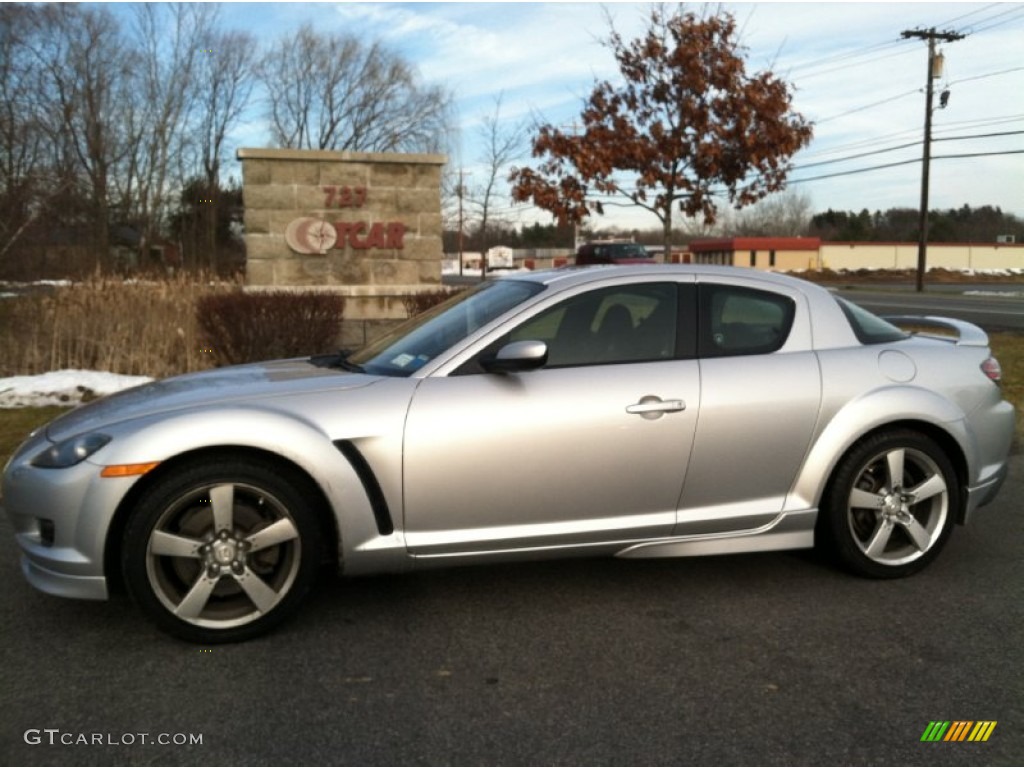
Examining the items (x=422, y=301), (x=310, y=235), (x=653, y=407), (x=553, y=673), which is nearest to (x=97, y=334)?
(x=422, y=301)

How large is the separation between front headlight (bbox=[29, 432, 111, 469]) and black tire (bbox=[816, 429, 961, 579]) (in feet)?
10.4

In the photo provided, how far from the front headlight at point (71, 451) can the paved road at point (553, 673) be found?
0.73 metres

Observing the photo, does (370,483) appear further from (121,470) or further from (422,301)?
(422,301)

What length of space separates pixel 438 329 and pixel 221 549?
1.42 meters

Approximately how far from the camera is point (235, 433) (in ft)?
11.4

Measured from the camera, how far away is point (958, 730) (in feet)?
9.38

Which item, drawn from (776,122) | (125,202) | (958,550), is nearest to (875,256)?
(125,202)

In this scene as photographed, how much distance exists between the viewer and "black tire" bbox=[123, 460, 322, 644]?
3395mm

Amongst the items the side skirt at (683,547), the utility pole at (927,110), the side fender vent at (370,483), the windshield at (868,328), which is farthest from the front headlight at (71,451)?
the utility pole at (927,110)

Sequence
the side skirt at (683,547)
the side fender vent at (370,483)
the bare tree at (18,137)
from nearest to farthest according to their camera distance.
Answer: the side fender vent at (370,483) → the side skirt at (683,547) → the bare tree at (18,137)

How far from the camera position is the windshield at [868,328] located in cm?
435

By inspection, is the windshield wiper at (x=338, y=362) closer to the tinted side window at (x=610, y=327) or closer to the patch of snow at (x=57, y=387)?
the tinted side window at (x=610, y=327)
